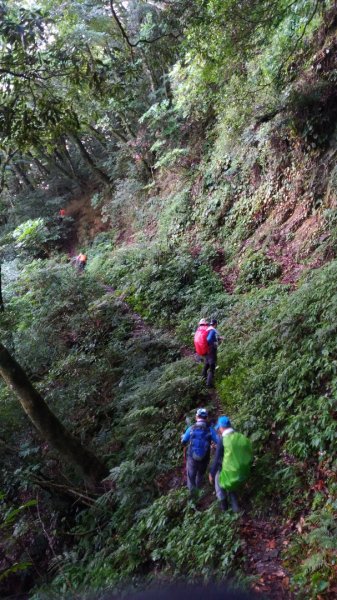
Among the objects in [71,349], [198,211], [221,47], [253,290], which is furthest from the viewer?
[198,211]

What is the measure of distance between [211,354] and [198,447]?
9.70ft

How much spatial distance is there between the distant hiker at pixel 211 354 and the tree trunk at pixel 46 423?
2789 mm

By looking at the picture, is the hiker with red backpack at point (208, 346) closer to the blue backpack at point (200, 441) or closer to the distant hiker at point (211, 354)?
the distant hiker at point (211, 354)

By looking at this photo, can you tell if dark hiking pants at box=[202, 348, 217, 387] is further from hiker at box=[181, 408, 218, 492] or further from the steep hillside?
hiker at box=[181, 408, 218, 492]

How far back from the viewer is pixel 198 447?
667 cm

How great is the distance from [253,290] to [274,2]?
661cm

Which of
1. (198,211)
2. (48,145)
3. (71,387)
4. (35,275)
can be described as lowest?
(71,387)

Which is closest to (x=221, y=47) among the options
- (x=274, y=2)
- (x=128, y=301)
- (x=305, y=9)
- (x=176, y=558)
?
(x=274, y=2)

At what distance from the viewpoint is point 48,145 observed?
8.38 meters

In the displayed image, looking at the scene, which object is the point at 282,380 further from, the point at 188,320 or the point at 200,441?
the point at 188,320

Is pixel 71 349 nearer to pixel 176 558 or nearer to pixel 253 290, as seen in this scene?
pixel 253 290

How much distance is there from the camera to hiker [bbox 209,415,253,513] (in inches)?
235

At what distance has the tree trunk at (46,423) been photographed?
7.32 meters

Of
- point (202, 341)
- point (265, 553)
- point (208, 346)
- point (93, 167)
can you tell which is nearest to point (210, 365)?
point (208, 346)
